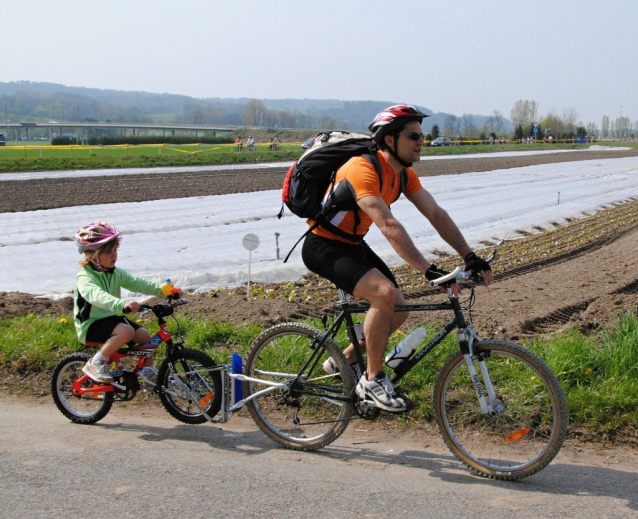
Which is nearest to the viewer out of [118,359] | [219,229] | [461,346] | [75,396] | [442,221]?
[461,346]

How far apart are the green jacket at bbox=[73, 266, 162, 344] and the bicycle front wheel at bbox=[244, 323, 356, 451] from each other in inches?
36.3

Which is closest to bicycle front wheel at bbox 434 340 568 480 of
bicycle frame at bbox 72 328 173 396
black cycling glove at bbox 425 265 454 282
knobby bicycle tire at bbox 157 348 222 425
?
black cycling glove at bbox 425 265 454 282

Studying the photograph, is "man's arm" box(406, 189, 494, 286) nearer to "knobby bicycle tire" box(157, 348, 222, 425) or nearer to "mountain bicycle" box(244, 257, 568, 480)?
"mountain bicycle" box(244, 257, 568, 480)

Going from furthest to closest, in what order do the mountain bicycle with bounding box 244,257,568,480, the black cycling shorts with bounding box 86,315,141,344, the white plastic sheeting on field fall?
1. the white plastic sheeting on field
2. the black cycling shorts with bounding box 86,315,141,344
3. the mountain bicycle with bounding box 244,257,568,480

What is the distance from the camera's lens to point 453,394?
4.53 m

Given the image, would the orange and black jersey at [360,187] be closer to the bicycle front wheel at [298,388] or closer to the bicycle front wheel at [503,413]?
the bicycle front wheel at [298,388]

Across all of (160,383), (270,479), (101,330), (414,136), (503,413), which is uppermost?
(414,136)

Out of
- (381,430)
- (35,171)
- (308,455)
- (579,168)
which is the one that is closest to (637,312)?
(381,430)

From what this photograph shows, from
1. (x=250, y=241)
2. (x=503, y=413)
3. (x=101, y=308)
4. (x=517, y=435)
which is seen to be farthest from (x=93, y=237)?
(x=517, y=435)

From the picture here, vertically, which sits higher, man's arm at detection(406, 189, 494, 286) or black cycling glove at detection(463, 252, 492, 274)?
man's arm at detection(406, 189, 494, 286)

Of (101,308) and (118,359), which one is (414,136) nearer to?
(101,308)

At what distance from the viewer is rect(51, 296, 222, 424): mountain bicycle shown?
5289 millimetres

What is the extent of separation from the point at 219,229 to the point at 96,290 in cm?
993

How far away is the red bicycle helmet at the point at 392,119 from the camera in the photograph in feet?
14.4
